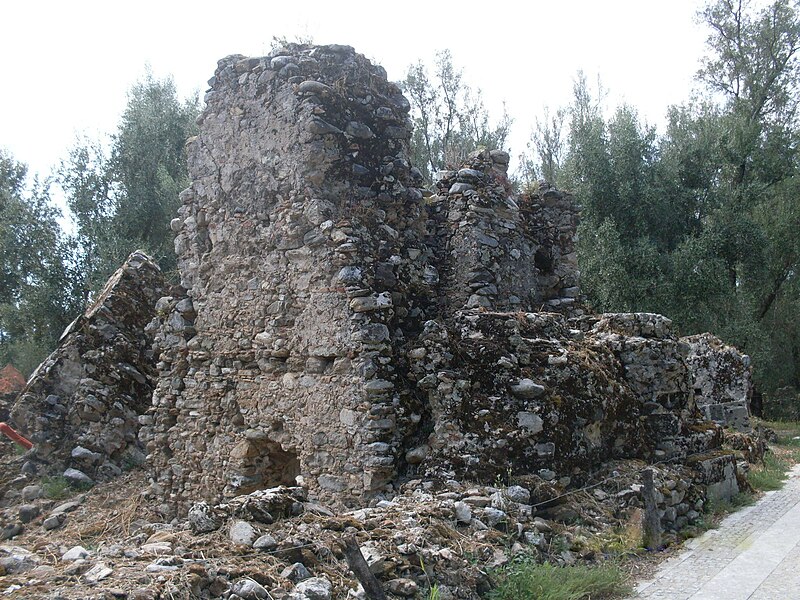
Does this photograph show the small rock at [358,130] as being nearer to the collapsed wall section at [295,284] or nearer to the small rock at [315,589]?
the collapsed wall section at [295,284]

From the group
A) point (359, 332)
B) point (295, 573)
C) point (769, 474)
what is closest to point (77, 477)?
point (359, 332)

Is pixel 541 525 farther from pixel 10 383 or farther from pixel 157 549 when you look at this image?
pixel 10 383

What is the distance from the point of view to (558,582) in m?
4.98

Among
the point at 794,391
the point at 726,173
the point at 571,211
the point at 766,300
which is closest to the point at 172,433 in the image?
the point at 571,211

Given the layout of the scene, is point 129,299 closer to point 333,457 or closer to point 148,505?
A: point 148,505

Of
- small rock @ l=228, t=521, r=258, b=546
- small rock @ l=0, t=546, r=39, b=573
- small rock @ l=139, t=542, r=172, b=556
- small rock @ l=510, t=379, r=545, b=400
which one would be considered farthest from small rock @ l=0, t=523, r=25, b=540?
small rock @ l=510, t=379, r=545, b=400

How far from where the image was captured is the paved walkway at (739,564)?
5287mm

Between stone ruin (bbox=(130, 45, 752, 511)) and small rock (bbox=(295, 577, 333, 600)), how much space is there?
2.15 metres

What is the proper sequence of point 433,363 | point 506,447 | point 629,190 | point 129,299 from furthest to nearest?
1. point 629,190
2. point 129,299
3. point 433,363
4. point 506,447

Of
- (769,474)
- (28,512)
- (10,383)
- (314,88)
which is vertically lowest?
(769,474)

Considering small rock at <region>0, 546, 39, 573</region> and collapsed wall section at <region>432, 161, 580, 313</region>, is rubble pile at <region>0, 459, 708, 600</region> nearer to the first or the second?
small rock at <region>0, 546, 39, 573</region>

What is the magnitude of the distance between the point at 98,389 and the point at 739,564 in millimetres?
9434

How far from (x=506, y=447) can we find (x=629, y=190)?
624 inches

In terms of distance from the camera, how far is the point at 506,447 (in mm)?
6129
